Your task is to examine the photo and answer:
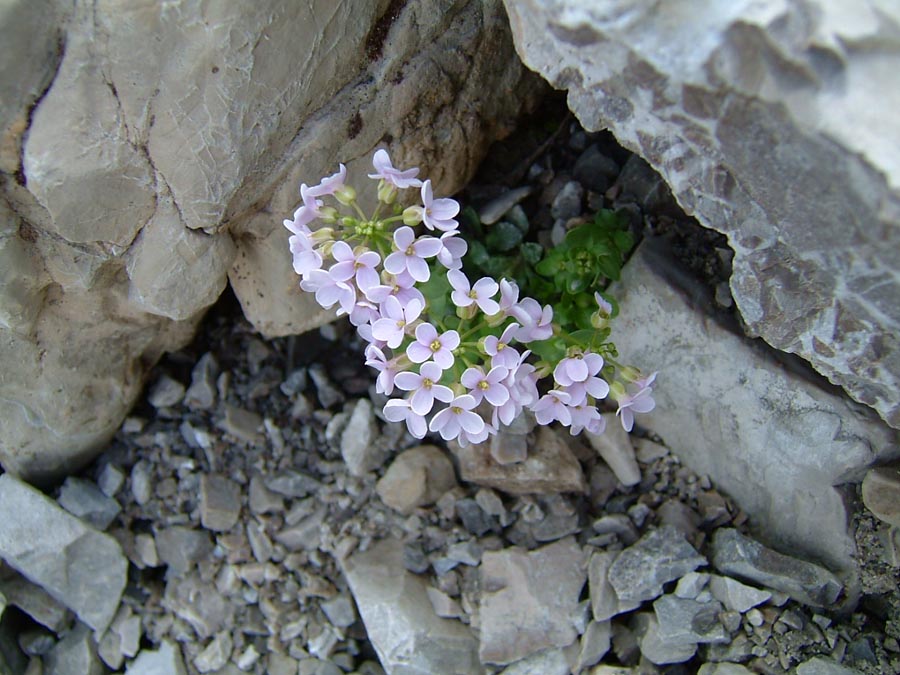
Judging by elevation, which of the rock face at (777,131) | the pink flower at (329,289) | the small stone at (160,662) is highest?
the rock face at (777,131)

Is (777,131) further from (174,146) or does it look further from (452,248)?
(174,146)

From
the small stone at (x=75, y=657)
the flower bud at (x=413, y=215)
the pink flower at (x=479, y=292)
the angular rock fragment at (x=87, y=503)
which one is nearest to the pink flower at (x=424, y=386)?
the pink flower at (x=479, y=292)

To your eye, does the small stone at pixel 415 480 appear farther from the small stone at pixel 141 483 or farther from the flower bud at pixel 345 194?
the flower bud at pixel 345 194

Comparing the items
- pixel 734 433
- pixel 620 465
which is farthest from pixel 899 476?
pixel 620 465

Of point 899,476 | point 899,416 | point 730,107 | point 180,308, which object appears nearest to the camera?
point 730,107

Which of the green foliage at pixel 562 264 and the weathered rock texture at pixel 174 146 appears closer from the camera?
the weathered rock texture at pixel 174 146

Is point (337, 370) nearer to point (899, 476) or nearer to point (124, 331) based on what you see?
point (124, 331)

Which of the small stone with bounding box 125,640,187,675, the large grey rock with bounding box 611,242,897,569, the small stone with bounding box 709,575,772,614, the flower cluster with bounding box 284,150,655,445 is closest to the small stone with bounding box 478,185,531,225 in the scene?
the large grey rock with bounding box 611,242,897,569
